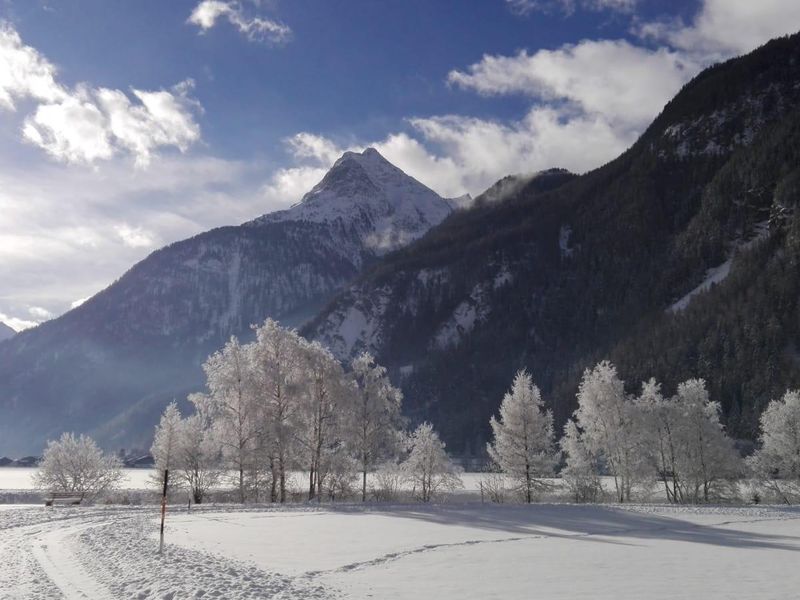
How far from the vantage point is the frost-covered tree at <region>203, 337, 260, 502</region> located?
57.0 meters

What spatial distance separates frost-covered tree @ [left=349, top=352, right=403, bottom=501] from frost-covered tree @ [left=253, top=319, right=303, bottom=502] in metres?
6.68

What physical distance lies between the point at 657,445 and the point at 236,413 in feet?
146

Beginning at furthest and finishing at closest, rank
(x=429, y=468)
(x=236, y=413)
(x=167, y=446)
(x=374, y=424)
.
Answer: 1. (x=429, y=468)
2. (x=167, y=446)
3. (x=374, y=424)
4. (x=236, y=413)

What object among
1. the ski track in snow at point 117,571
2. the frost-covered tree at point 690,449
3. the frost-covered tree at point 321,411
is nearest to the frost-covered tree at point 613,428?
the frost-covered tree at point 690,449

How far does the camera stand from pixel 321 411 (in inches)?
2405

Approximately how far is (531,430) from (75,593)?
5127cm

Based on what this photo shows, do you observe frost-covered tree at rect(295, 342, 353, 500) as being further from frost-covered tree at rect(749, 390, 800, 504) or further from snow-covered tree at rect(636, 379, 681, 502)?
frost-covered tree at rect(749, 390, 800, 504)

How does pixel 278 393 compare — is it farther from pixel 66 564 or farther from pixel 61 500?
pixel 66 564

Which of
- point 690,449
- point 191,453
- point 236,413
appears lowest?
point 690,449

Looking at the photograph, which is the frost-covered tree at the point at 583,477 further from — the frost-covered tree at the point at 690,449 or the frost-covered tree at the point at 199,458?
the frost-covered tree at the point at 199,458

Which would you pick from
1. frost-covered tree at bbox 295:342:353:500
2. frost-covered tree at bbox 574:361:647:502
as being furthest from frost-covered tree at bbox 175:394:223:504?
frost-covered tree at bbox 574:361:647:502

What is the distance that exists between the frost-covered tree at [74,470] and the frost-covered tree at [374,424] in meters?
30.0

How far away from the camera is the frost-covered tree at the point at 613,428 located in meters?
67.2

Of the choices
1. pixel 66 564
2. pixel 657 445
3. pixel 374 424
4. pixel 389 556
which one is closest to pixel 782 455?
pixel 657 445
